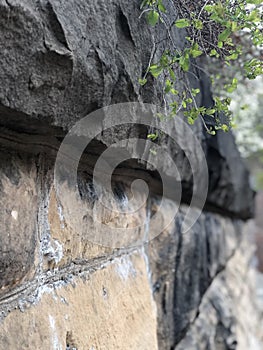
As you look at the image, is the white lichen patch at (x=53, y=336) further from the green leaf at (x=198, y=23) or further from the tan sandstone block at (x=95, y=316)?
the green leaf at (x=198, y=23)

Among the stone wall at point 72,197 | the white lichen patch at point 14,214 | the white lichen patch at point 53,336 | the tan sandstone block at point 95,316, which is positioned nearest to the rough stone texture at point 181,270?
the stone wall at point 72,197

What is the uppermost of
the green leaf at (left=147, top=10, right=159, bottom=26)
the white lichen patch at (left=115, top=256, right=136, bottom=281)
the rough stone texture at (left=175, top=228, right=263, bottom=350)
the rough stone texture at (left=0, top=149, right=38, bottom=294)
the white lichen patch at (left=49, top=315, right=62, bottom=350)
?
the green leaf at (left=147, top=10, right=159, bottom=26)

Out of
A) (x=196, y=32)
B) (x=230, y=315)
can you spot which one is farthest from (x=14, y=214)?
(x=230, y=315)

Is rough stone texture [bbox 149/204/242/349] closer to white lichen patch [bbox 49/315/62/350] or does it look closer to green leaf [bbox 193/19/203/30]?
white lichen patch [bbox 49/315/62/350]

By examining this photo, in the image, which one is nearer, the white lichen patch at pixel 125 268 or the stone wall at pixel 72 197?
the stone wall at pixel 72 197

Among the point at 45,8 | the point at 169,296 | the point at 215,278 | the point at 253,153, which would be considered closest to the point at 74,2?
the point at 45,8

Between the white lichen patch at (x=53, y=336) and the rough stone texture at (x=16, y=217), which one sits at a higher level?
the rough stone texture at (x=16, y=217)

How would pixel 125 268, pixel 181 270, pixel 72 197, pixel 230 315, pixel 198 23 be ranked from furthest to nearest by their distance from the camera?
pixel 230 315
pixel 181 270
pixel 125 268
pixel 72 197
pixel 198 23

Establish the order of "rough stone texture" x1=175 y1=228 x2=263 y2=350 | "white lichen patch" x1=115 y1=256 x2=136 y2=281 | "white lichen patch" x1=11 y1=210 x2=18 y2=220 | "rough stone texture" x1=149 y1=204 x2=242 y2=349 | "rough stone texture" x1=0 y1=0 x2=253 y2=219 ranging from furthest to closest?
1. "rough stone texture" x1=175 y1=228 x2=263 y2=350
2. "rough stone texture" x1=149 y1=204 x2=242 y2=349
3. "white lichen patch" x1=115 y1=256 x2=136 y2=281
4. "white lichen patch" x1=11 y1=210 x2=18 y2=220
5. "rough stone texture" x1=0 y1=0 x2=253 y2=219

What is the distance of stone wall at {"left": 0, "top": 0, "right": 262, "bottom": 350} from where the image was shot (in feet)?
1.98

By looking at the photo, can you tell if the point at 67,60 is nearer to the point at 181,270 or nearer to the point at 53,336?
the point at 53,336

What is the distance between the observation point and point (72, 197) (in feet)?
2.82

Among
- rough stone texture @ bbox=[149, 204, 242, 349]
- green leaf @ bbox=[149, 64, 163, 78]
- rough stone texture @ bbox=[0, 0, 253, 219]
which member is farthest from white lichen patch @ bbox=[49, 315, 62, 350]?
rough stone texture @ bbox=[149, 204, 242, 349]

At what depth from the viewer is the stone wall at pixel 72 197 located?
60 centimetres
